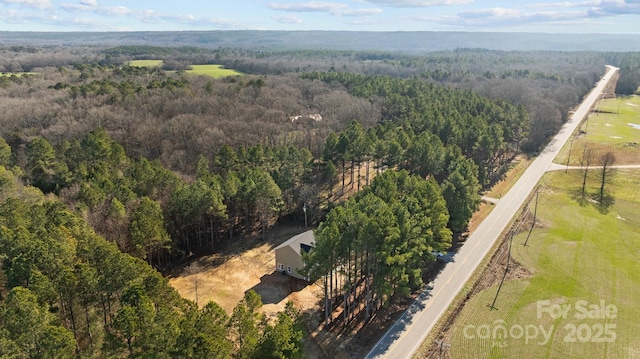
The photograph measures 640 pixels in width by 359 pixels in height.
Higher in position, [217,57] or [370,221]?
[217,57]

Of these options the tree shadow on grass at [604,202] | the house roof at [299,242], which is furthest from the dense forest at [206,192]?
the tree shadow on grass at [604,202]

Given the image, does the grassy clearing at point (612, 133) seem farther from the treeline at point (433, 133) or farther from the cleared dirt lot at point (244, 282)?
the cleared dirt lot at point (244, 282)

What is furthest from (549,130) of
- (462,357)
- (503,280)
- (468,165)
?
(462,357)

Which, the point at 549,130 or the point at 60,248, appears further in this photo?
the point at 549,130

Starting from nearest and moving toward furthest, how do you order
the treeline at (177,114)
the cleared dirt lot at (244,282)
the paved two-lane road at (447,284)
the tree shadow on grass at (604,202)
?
1. the paved two-lane road at (447,284)
2. the cleared dirt lot at (244,282)
3. the tree shadow on grass at (604,202)
4. the treeline at (177,114)

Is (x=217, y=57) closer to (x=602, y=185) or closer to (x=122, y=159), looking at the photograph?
(x=122, y=159)

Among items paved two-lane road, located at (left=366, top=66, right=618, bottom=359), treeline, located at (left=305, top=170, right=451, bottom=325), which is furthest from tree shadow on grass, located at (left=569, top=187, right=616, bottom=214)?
treeline, located at (left=305, top=170, right=451, bottom=325)

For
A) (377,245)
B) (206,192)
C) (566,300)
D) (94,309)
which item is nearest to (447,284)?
(566,300)

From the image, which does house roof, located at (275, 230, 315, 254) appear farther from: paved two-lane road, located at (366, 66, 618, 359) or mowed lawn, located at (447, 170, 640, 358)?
mowed lawn, located at (447, 170, 640, 358)
